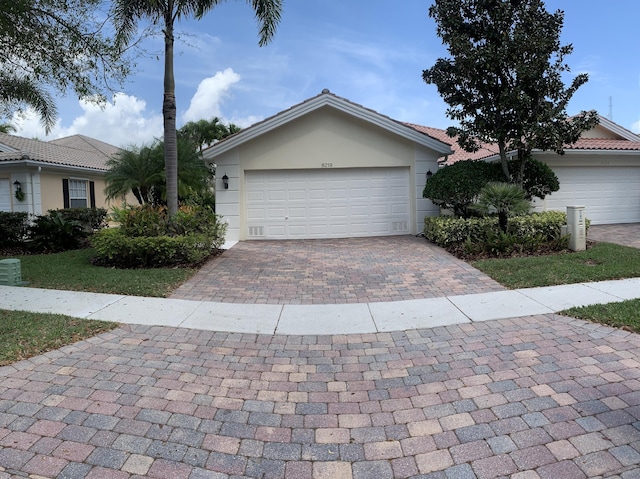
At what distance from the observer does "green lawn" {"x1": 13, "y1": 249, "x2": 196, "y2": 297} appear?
22.9 feet

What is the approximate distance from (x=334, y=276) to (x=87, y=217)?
10677 mm

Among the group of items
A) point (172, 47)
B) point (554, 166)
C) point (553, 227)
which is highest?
point (172, 47)

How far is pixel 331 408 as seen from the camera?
11.0 ft

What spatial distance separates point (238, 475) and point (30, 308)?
16.1 ft

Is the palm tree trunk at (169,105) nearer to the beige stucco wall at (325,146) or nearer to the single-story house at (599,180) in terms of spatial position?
the beige stucco wall at (325,146)

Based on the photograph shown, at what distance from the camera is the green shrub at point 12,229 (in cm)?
1255

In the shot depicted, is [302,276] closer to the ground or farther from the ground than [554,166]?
closer to the ground

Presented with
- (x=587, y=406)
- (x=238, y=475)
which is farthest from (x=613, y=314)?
(x=238, y=475)

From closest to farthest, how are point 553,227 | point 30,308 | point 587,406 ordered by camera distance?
point 587,406 → point 30,308 → point 553,227

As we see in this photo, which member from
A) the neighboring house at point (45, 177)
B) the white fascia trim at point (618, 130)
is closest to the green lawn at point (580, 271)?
the white fascia trim at point (618, 130)

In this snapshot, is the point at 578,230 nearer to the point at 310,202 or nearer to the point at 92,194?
the point at 310,202

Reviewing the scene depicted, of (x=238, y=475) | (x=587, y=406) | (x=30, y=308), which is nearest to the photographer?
(x=238, y=475)

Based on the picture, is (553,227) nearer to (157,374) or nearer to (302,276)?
(302,276)

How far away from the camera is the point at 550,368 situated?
384 centimetres
